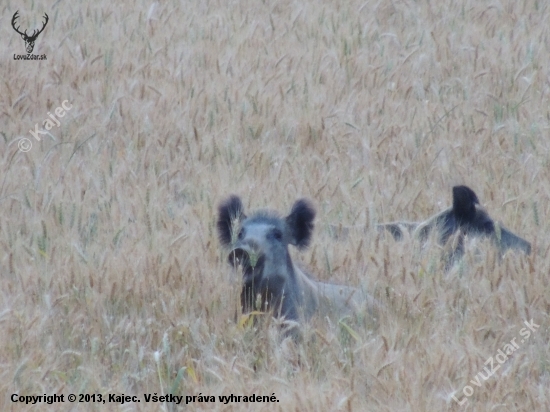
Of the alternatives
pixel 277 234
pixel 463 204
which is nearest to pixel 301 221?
pixel 277 234

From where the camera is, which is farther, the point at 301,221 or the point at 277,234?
the point at 301,221

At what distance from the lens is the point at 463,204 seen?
7.55 meters

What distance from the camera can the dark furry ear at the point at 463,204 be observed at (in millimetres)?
7527

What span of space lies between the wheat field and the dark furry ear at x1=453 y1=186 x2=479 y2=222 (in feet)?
1.59

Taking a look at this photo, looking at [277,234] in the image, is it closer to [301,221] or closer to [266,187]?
[301,221]

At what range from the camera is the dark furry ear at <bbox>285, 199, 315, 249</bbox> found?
6605 mm

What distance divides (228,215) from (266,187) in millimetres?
1833

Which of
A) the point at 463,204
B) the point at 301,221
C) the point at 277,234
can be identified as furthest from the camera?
the point at 463,204

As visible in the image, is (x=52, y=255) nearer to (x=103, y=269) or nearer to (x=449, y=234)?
(x=103, y=269)

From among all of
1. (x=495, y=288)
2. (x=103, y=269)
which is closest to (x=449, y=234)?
(x=495, y=288)

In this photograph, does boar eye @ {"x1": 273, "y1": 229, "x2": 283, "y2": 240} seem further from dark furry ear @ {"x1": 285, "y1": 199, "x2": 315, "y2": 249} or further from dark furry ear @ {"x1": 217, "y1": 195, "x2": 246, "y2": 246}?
dark furry ear @ {"x1": 217, "y1": 195, "x2": 246, "y2": 246}

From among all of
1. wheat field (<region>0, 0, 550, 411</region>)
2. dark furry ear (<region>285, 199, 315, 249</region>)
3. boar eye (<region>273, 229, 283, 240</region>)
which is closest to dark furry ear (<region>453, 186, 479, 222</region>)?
wheat field (<region>0, 0, 550, 411</region>)

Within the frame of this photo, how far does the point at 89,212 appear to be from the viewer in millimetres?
7711

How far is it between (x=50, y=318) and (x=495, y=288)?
8.30 feet
